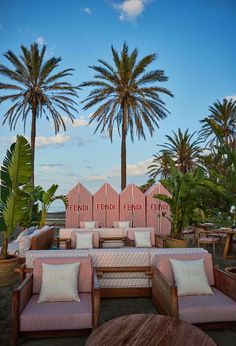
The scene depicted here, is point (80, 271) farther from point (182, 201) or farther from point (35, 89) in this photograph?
point (35, 89)

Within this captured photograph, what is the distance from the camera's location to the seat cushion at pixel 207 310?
11.7ft

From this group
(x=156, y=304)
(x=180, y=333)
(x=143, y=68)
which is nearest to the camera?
(x=180, y=333)

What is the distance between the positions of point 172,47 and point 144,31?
1.51 m

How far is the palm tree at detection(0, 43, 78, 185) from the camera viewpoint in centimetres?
1611

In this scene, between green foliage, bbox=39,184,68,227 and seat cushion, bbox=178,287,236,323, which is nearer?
seat cushion, bbox=178,287,236,323

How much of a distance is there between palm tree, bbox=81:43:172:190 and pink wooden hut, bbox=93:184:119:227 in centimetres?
234

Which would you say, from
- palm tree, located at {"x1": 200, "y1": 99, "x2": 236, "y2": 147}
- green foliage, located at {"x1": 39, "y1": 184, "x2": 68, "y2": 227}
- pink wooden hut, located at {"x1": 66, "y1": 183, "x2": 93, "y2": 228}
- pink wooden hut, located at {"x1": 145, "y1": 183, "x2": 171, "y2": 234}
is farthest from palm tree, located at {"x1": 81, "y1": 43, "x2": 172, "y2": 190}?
green foliage, located at {"x1": 39, "y1": 184, "x2": 68, "y2": 227}

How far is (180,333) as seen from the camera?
105 inches

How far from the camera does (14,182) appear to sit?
648 centimetres

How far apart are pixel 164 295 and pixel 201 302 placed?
0.51 meters

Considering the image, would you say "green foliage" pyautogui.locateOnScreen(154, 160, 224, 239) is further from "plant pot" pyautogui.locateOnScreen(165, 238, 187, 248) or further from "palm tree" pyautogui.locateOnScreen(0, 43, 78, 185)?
"palm tree" pyautogui.locateOnScreen(0, 43, 78, 185)

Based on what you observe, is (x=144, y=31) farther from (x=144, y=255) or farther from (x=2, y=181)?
(x=144, y=255)

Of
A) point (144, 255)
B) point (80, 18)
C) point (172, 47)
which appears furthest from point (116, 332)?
point (172, 47)

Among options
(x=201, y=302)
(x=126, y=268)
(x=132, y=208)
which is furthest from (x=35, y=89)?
(x=201, y=302)
